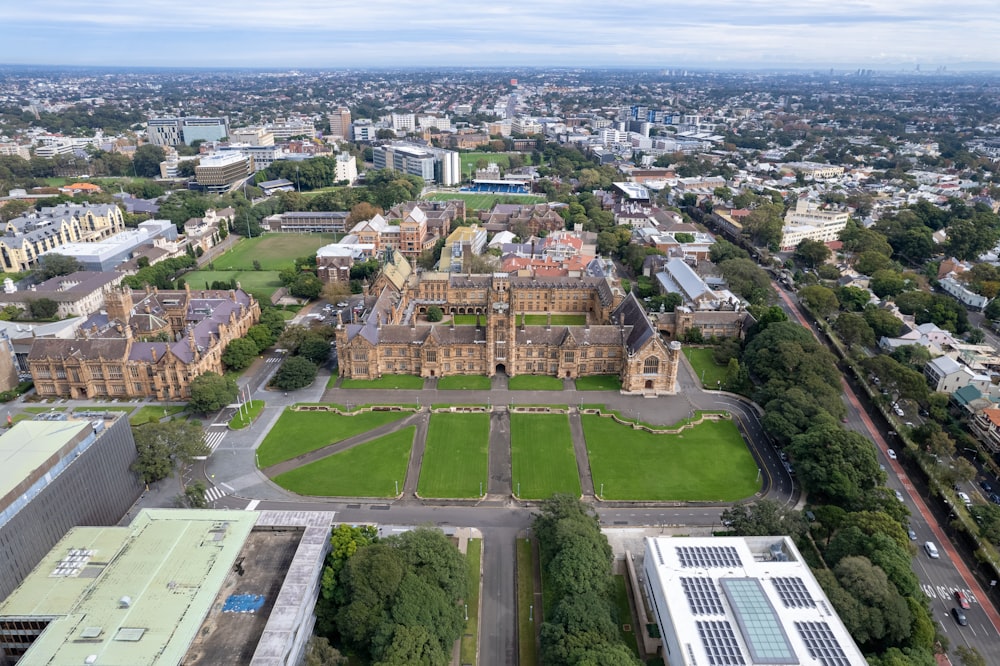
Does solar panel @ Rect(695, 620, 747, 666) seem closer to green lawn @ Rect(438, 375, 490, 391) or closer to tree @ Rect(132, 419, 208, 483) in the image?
green lawn @ Rect(438, 375, 490, 391)

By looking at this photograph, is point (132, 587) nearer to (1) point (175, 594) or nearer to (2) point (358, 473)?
(1) point (175, 594)

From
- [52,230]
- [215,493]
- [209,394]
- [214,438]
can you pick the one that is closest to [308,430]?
[214,438]

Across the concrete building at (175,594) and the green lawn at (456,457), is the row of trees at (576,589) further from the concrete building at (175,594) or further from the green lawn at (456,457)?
the concrete building at (175,594)

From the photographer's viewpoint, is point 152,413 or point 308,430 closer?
point 308,430

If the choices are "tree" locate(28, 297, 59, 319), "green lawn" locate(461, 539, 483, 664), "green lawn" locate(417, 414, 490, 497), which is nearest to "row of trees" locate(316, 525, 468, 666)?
"green lawn" locate(461, 539, 483, 664)

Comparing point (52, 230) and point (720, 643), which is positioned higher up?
point (52, 230)

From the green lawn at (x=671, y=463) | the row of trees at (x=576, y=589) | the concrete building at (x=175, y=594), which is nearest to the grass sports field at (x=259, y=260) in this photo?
the concrete building at (x=175, y=594)

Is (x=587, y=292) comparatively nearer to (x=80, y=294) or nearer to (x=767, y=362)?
(x=767, y=362)
